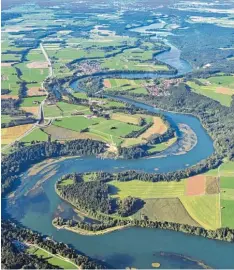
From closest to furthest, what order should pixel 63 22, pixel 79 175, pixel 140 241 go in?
pixel 140 241
pixel 79 175
pixel 63 22

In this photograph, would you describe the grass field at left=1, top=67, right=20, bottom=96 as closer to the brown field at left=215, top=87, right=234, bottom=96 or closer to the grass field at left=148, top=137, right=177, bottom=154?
the grass field at left=148, top=137, right=177, bottom=154

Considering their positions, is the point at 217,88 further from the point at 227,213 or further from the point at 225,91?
the point at 227,213

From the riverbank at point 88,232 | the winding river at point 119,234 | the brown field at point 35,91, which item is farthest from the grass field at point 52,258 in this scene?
the brown field at point 35,91

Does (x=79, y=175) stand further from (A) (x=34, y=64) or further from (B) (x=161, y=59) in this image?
(B) (x=161, y=59)

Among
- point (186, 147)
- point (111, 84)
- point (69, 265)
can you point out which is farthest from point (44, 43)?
point (69, 265)

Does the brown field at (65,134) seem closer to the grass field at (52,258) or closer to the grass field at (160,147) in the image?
the grass field at (160,147)

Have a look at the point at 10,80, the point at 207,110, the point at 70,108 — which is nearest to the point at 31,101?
the point at 70,108
